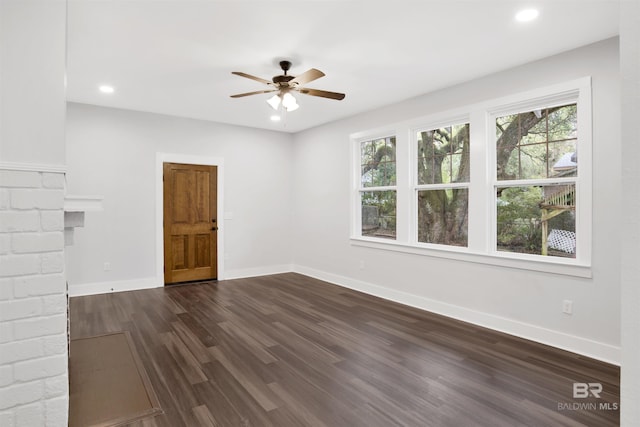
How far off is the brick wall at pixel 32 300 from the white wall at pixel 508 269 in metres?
3.68

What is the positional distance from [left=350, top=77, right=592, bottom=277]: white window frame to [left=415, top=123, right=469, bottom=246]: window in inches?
3.5

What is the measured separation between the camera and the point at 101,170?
5.12m

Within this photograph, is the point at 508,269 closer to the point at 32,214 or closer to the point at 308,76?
the point at 308,76

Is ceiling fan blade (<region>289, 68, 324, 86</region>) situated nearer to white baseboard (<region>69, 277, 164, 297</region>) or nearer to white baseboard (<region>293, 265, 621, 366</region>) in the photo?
white baseboard (<region>293, 265, 621, 366</region>)

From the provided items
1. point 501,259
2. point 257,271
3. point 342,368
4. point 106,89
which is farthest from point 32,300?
point 257,271

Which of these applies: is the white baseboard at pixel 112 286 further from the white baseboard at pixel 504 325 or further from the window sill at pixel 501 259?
the window sill at pixel 501 259

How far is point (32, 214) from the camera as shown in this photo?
174 centimetres

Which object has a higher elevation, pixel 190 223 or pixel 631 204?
pixel 631 204

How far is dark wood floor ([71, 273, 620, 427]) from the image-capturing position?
2260 mm

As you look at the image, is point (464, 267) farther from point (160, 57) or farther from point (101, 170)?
point (101, 170)

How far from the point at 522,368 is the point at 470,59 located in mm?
2767

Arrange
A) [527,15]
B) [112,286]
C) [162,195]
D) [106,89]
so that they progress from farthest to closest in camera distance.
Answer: [162,195] < [112,286] < [106,89] < [527,15]

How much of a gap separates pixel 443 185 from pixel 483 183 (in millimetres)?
544

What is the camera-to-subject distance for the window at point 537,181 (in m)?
3.36
